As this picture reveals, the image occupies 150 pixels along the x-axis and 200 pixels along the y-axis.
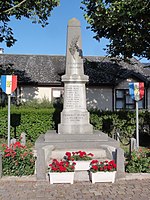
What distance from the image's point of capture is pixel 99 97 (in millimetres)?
22141

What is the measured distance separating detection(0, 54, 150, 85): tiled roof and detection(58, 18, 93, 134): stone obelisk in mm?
9382

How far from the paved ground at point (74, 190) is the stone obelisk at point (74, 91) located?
403 centimetres

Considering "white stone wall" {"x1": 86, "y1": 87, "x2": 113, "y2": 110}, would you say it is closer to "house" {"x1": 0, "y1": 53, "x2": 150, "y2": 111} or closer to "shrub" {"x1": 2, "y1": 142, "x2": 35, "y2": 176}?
"house" {"x1": 0, "y1": 53, "x2": 150, "y2": 111}

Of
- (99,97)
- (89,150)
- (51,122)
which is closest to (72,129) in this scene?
(89,150)

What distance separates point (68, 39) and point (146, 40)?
377 centimetres

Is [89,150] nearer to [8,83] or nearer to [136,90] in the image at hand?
[136,90]

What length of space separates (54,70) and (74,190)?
18.9 meters

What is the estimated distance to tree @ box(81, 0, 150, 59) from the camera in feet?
31.0

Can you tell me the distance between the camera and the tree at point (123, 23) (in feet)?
31.0

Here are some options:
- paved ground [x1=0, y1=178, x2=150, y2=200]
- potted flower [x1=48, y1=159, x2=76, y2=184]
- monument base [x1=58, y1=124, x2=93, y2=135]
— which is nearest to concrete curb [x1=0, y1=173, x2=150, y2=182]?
paved ground [x1=0, y1=178, x2=150, y2=200]

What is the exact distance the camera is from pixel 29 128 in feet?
45.1

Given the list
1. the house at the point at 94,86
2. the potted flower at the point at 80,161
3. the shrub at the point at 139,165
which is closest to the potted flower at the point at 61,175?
the potted flower at the point at 80,161

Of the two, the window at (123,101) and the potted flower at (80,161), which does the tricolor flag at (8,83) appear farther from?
the window at (123,101)

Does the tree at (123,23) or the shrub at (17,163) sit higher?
the tree at (123,23)
